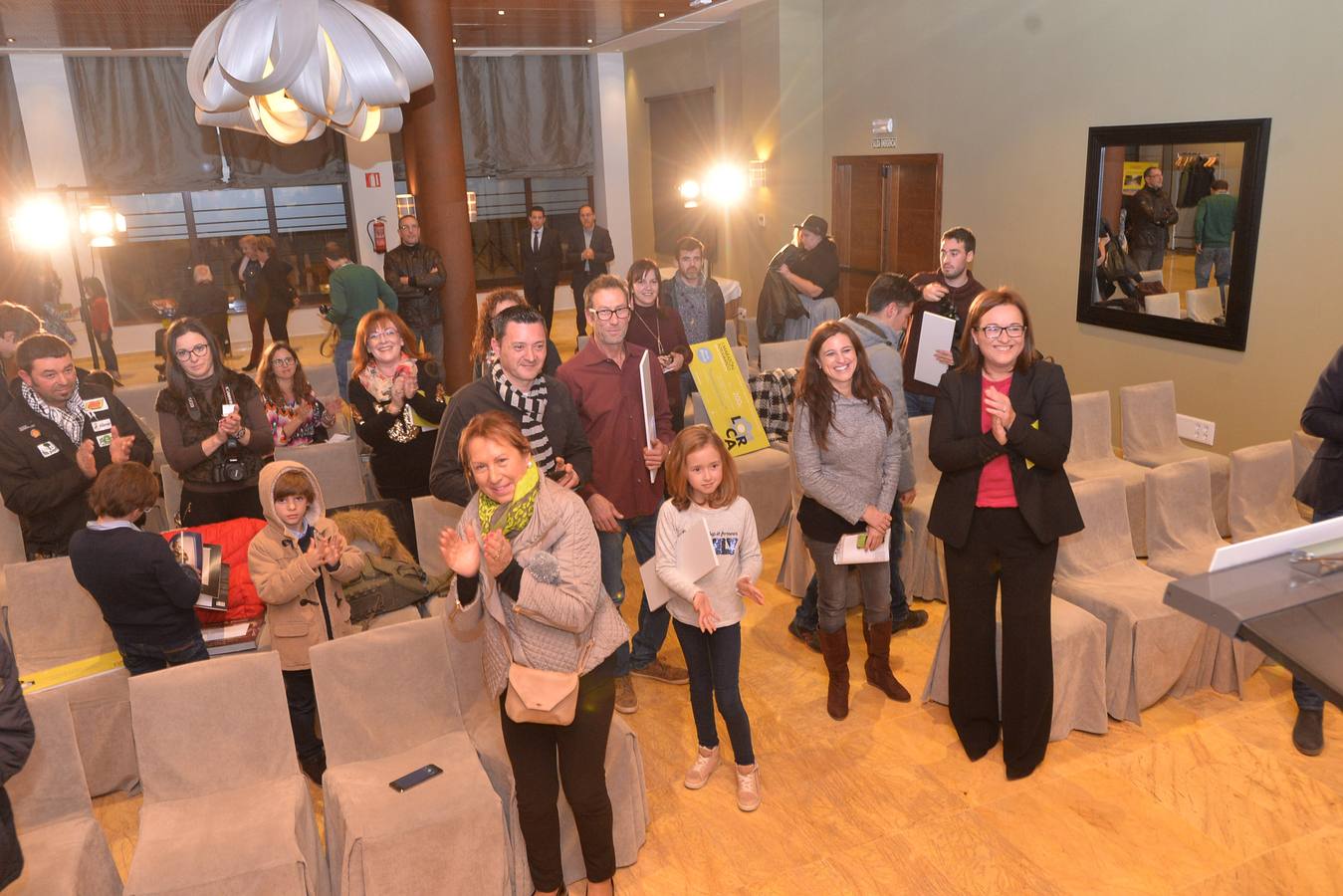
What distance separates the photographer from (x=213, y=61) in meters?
3.55

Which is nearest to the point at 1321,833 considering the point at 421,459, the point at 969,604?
the point at 969,604

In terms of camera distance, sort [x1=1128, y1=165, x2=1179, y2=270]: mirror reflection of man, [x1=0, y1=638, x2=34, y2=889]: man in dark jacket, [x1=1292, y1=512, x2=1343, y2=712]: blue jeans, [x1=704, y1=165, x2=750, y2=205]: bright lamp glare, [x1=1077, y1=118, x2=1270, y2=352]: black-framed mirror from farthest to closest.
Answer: [x1=704, y1=165, x2=750, y2=205]: bright lamp glare < [x1=1128, y1=165, x2=1179, y2=270]: mirror reflection of man < [x1=1077, y1=118, x2=1270, y2=352]: black-framed mirror < [x1=1292, y1=512, x2=1343, y2=712]: blue jeans < [x1=0, y1=638, x2=34, y2=889]: man in dark jacket

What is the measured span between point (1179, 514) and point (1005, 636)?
166 centimetres

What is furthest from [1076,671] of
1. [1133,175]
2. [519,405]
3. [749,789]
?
[1133,175]

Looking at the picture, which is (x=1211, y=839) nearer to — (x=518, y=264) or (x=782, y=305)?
(x=782, y=305)

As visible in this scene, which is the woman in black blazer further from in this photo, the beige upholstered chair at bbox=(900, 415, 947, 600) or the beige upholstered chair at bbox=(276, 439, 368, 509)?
the beige upholstered chair at bbox=(276, 439, 368, 509)

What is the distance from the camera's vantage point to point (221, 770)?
129 inches

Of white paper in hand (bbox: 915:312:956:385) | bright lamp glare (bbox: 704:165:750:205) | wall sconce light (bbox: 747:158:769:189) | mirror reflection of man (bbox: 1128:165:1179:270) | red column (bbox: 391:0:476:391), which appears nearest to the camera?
white paper in hand (bbox: 915:312:956:385)

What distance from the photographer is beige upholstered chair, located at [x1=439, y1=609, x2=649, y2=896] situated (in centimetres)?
332

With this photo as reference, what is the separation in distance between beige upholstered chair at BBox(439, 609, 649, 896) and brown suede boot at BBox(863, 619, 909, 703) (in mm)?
1373

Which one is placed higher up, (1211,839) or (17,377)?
(17,377)

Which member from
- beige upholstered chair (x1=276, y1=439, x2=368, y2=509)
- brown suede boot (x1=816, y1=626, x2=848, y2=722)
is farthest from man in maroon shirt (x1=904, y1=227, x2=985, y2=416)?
beige upholstered chair (x1=276, y1=439, x2=368, y2=509)

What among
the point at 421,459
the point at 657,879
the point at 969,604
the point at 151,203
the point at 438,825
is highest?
the point at 151,203

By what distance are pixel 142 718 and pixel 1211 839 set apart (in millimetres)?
3671
